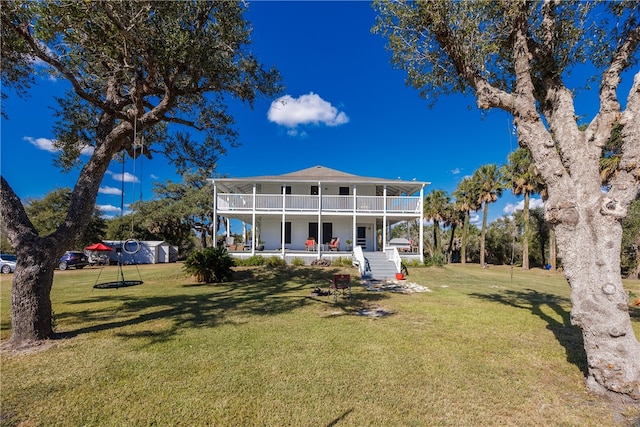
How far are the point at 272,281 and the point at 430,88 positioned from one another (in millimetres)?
10287

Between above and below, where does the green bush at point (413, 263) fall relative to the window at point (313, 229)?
below

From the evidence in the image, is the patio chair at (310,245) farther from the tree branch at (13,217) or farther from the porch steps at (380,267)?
the tree branch at (13,217)

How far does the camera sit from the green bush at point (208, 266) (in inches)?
532

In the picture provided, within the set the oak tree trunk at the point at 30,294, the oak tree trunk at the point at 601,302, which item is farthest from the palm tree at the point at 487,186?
the oak tree trunk at the point at 30,294

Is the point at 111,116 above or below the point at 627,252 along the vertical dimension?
above

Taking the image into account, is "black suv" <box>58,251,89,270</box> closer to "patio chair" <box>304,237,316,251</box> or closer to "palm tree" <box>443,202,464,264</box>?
"patio chair" <box>304,237,316,251</box>

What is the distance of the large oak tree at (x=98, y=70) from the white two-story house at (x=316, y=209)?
1026 cm

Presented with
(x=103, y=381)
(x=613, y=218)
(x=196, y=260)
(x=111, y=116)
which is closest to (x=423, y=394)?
(x=613, y=218)

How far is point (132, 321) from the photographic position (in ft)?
23.0

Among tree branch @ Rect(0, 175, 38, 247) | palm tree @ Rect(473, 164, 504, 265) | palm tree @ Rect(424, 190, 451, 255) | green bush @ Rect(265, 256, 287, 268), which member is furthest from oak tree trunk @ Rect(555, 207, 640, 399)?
palm tree @ Rect(424, 190, 451, 255)

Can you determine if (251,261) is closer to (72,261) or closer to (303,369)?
(303,369)

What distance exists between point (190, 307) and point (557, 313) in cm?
1008

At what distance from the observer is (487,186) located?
91.2ft

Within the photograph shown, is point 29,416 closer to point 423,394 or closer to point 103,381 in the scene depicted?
point 103,381
